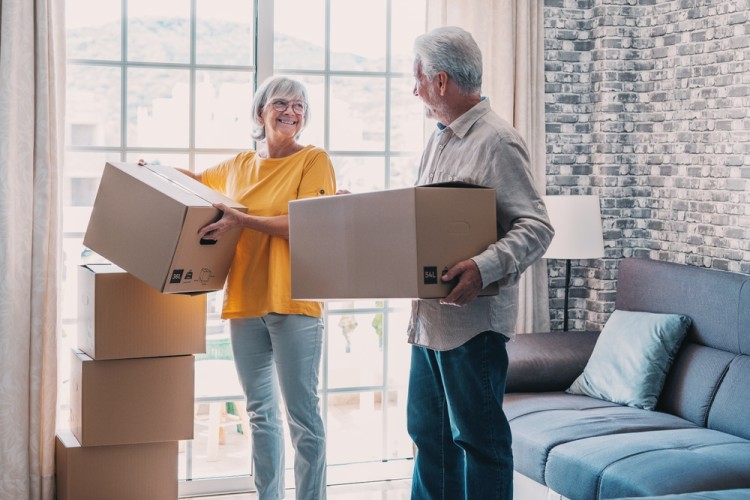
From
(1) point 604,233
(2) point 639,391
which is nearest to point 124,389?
(2) point 639,391

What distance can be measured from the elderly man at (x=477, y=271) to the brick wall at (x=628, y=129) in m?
1.89

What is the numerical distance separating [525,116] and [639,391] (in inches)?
50.2

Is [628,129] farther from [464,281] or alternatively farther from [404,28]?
[464,281]

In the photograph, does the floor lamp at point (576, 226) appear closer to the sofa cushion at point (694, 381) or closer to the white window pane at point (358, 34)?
the sofa cushion at point (694, 381)

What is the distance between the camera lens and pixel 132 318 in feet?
10.3

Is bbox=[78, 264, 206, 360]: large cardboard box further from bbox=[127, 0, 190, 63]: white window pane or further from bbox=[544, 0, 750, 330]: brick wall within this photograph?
bbox=[544, 0, 750, 330]: brick wall

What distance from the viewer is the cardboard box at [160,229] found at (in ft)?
8.90

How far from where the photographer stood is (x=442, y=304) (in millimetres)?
2330

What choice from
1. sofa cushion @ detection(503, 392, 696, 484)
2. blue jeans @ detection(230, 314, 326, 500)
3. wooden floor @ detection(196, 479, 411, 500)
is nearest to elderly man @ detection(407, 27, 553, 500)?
blue jeans @ detection(230, 314, 326, 500)

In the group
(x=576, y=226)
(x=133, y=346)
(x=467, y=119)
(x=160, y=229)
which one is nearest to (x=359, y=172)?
(x=576, y=226)

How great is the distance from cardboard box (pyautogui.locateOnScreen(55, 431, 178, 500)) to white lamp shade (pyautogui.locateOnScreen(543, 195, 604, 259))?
177cm

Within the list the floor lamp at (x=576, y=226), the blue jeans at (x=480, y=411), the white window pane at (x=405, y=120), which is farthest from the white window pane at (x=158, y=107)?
the blue jeans at (x=480, y=411)

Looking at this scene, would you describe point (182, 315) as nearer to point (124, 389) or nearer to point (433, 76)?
point (124, 389)

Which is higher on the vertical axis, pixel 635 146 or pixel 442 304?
pixel 635 146
